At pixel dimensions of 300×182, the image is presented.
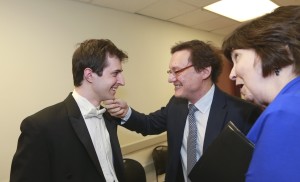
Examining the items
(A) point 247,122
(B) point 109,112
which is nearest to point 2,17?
(B) point 109,112

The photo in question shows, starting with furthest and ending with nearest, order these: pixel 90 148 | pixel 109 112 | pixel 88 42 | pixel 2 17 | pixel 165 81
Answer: pixel 165 81 < pixel 2 17 < pixel 109 112 < pixel 88 42 < pixel 90 148

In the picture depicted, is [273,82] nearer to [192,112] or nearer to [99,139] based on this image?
[192,112]

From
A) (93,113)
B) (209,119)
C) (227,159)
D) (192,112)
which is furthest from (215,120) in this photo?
(93,113)

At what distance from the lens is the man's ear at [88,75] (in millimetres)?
1534

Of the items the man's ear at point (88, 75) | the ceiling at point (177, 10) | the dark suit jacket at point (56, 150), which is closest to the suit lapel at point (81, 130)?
the dark suit jacket at point (56, 150)

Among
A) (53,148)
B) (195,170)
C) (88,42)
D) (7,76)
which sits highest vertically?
(88,42)

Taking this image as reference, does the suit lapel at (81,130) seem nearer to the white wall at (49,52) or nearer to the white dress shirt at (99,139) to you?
the white dress shirt at (99,139)

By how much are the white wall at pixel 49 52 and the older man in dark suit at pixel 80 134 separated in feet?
3.53

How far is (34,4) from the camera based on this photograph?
2.40 meters

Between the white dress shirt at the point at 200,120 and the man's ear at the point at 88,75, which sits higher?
the man's ear at the point at 88,75

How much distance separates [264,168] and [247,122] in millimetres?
1093

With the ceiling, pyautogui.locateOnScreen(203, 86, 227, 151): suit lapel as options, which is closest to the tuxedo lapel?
pyautogui.locateOnScreen(203, 86, 227, 151): suit lapel

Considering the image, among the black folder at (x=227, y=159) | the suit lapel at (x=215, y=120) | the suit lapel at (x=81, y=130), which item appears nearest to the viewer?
the black folder at (x=227, y=159)

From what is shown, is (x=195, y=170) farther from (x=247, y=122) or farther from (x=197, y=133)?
(x=247, y=122)
